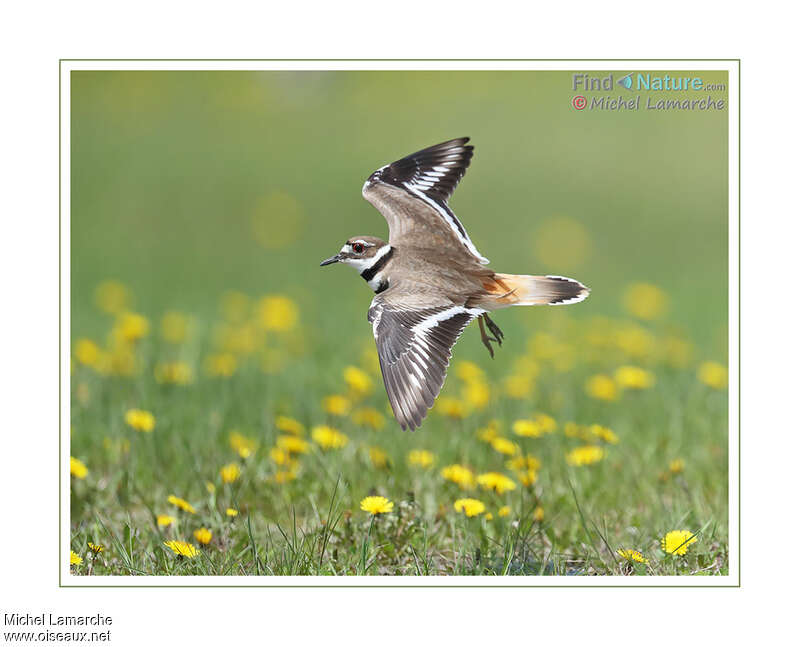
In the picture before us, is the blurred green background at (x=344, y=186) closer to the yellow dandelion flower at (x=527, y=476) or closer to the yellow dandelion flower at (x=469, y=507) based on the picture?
the yellow dandelion flower at (x=527, y=476)

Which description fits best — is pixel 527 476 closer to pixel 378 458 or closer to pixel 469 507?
pixel 469 507

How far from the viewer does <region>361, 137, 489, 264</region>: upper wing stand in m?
3.94

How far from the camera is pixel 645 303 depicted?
733 cm

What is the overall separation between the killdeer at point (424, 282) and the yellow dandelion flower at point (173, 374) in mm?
2316

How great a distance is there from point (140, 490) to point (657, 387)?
342cm

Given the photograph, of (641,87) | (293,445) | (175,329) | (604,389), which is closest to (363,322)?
(175,329)

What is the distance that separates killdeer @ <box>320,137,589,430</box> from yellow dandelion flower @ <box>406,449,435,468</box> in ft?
3.25

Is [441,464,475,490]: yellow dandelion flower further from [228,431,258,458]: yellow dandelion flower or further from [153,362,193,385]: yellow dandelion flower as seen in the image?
[153,362,193,385]: yellow dandelion flower

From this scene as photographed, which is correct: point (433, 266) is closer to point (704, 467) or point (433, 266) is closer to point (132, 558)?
point (132, 558)

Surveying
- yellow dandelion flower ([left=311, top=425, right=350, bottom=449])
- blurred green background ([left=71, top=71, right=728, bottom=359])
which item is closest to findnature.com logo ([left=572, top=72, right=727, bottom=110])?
yellow dandelion flower ([left=311, top=425, right=350, bottom=449])

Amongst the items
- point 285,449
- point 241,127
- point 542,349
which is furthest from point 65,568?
point 241,127

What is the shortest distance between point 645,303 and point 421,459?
3333 mm

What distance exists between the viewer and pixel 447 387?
6.23 metres

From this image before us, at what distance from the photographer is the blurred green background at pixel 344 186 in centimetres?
823
